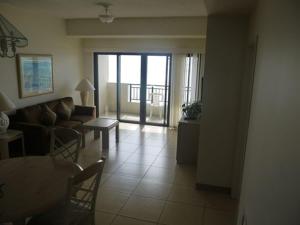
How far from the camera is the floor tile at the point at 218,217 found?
285cm

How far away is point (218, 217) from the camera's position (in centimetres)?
294

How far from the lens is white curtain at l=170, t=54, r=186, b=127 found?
6.12 metres

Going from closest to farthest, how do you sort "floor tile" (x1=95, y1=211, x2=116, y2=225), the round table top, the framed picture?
1. the round table top
2. "floor tile" (x1=95, y1=211, x2=116, y2=225)
3. the framed picture

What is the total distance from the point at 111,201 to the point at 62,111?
9.18 ft

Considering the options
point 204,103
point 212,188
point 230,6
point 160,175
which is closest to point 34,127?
point 160,175

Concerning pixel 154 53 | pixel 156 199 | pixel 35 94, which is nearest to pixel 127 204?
pixel 156 199

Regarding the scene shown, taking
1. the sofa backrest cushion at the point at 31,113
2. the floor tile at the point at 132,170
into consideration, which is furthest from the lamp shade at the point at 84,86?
the floor tile at the point at 132,170

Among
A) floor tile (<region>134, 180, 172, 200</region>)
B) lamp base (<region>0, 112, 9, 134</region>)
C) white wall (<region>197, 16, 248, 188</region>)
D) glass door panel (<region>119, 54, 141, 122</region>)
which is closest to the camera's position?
white wall (<region>197, 16, 248, 188</region>)

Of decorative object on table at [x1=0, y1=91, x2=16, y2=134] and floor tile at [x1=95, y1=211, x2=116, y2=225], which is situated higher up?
decorative object on table at [x1=0, y1=91, x2=16, y2=134]

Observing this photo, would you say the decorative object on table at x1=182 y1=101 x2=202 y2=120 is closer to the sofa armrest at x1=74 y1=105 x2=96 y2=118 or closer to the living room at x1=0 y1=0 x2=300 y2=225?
the living room at x1=0 y1=0 x2=300 y2=225

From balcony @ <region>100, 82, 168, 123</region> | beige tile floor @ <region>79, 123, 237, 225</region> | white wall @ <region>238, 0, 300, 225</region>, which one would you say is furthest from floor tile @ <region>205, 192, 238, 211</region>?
balcony @ <region>100, 82, 168, 123</region>

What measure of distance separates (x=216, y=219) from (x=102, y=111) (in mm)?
5291

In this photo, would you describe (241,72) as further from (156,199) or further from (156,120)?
(156,120)

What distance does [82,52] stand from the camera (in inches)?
266
